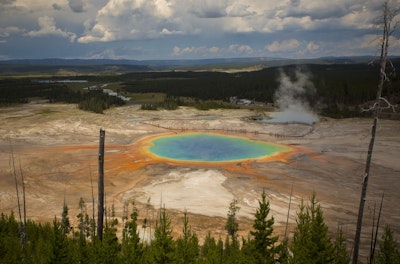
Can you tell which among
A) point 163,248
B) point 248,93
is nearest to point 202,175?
point 163,248

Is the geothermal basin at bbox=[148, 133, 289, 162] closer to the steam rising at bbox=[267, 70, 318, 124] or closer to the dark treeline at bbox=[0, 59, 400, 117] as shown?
the steam rising at bbox=[267, 70, 318, 124]

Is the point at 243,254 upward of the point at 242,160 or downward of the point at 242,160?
upward

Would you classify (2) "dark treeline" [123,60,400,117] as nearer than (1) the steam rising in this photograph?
No

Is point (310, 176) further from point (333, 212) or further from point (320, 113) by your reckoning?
point (320, 113)

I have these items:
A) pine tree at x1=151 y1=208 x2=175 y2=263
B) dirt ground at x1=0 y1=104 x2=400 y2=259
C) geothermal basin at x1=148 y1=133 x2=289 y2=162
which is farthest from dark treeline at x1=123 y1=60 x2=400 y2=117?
pine tree at x1=151 y1=208 x2=175 y2=263

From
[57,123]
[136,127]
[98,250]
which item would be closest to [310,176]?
[98,250]

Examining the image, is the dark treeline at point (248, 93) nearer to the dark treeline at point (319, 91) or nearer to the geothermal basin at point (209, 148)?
the dark treeline at point (319, 91)
